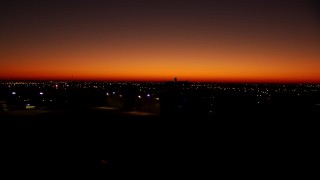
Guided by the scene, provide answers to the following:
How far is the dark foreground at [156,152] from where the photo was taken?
13797mm

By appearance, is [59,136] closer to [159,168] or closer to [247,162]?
[159,168]

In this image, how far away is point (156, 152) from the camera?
1798 cm

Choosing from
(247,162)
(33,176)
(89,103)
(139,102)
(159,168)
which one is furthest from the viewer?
(89,103)

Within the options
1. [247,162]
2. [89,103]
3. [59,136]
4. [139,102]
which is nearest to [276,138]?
[247,162]

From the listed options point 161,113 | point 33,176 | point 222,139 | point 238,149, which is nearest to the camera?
point 33,176

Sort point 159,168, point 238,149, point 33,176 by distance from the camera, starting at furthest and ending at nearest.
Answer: point 238,149, point 159,168, point 33,176

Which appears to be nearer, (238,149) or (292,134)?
(238,149)

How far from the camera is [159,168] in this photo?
14.3 metres

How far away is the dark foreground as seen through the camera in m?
13.8

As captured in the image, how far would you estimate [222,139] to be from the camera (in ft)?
76.4

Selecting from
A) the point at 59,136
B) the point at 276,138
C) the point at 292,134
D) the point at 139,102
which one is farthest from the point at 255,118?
the point at 59,136

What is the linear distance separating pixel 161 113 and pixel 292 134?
1981 cm

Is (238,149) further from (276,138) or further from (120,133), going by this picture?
(120,133)

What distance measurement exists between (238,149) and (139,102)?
29974mm
